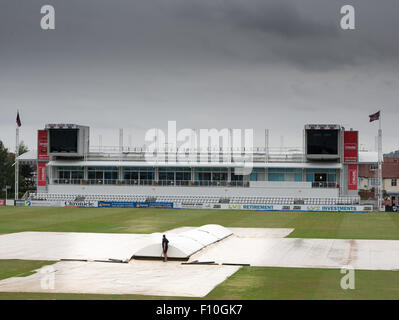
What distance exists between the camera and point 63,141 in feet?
296

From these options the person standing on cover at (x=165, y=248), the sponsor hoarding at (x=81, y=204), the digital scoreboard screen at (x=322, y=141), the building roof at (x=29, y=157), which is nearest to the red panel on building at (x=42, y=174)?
the building roof at (x=29, y=157)

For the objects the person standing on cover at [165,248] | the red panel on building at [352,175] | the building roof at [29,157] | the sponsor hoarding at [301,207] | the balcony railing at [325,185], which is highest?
the building roof at [29,157]

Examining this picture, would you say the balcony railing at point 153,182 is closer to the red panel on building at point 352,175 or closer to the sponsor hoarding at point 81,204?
the sponsor hoarding at point 81,204

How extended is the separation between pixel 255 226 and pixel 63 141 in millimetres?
44036

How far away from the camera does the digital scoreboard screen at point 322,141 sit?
8131 centimetres

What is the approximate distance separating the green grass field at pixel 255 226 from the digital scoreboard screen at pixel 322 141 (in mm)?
13650

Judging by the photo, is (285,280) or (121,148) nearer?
(285,280)

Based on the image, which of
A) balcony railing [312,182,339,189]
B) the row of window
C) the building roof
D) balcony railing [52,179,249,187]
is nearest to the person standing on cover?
balcony railing [312,182,339,189]

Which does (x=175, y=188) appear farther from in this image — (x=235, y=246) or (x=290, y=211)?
(x=235, y=246)

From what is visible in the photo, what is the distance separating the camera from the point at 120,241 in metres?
42.9

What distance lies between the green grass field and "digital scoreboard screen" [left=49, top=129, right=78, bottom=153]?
1417cm

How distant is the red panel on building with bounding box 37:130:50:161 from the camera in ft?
307

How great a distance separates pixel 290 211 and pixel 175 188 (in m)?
19.5
